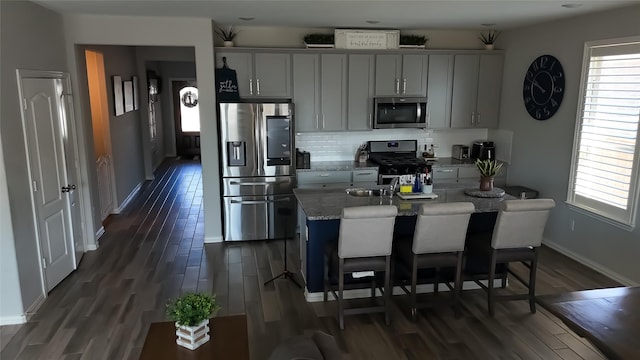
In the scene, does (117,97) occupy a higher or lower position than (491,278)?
higher

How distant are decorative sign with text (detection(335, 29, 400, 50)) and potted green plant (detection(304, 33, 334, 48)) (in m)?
0.10

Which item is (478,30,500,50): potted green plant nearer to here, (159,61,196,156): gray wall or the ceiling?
the ceiling

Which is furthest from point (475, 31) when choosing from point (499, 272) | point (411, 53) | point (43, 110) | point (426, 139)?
point (43, 110)

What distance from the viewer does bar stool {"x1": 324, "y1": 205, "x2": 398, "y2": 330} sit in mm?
3639

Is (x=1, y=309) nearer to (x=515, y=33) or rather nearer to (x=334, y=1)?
(x=334, y=1)

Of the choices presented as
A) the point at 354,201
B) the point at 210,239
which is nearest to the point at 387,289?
the point at 354,201

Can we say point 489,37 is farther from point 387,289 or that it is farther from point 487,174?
point 387,289

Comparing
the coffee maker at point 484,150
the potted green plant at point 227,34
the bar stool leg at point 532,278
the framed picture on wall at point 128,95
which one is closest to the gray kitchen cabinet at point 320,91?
the potted green plant at point 227,34

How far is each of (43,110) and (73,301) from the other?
6.10 feet

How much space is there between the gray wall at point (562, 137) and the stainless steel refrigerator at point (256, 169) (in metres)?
3.16

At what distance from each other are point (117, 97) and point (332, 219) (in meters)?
4.96

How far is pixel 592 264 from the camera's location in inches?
202

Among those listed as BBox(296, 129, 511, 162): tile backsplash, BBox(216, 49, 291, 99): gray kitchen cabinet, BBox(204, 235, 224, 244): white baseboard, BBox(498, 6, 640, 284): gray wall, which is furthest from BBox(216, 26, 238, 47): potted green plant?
BBox(498, 6, 640, 284): gray wall

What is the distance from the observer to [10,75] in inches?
153
